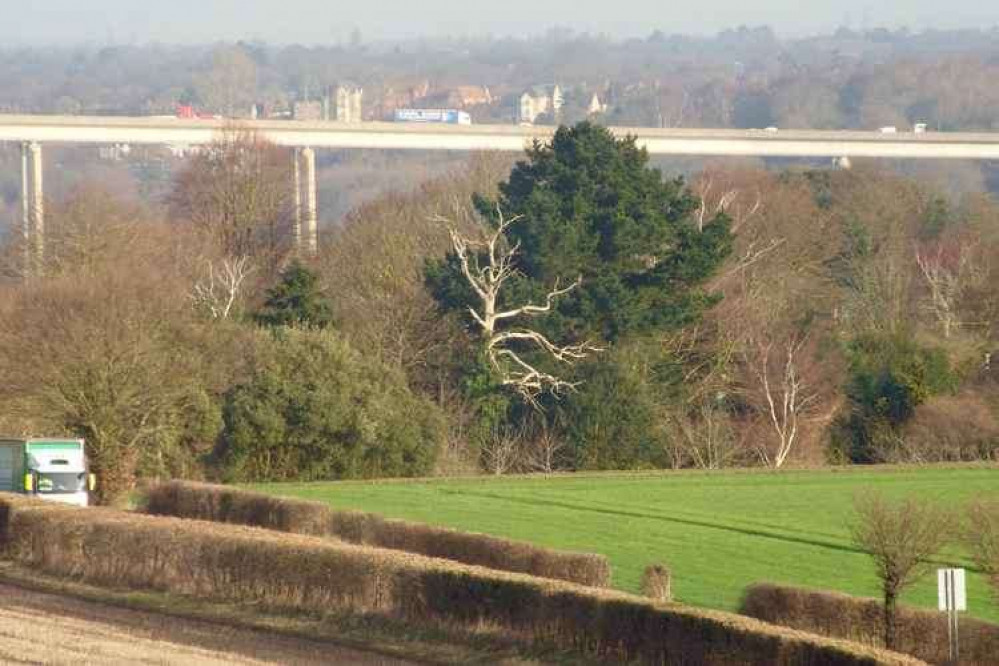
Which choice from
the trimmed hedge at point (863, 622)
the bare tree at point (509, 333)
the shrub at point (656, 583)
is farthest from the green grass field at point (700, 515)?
the bare tree at point (509, 333)

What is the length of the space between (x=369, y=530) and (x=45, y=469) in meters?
7.88

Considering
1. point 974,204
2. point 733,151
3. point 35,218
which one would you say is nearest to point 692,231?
point 35,218

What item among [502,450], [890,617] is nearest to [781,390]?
[502,450]

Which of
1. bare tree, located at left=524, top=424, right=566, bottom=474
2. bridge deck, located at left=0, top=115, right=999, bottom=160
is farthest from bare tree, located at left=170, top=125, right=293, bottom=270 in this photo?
bare tree, located at left=524, top=424, right=566, bottom=474

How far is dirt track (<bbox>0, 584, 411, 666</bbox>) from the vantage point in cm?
1922

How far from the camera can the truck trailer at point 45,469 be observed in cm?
3353

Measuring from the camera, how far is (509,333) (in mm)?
56406

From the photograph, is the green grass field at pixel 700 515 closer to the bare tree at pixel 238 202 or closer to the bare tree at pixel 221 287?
the bare tree at pixel 221 287

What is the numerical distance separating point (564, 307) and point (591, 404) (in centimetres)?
482

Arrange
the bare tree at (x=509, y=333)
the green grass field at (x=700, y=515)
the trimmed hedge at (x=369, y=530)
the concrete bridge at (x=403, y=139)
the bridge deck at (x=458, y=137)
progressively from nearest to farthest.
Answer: the trimmed hedge at (x=369, y=530) < the green grass field at (x=700, y=515) < the bare tree at (x=509, y=333) < the concrete bridge at (x=403, y=139) < the bridge deck at (x=458, y=137)

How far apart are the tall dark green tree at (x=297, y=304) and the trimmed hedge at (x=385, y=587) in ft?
81.5

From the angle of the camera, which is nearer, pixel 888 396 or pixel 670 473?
pixel 670 473

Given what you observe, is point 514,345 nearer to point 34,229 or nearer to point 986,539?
point 34,229

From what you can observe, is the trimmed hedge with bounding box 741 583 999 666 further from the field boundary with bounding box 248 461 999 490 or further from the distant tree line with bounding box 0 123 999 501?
the field boundary with bounding box 248 461 999 490
